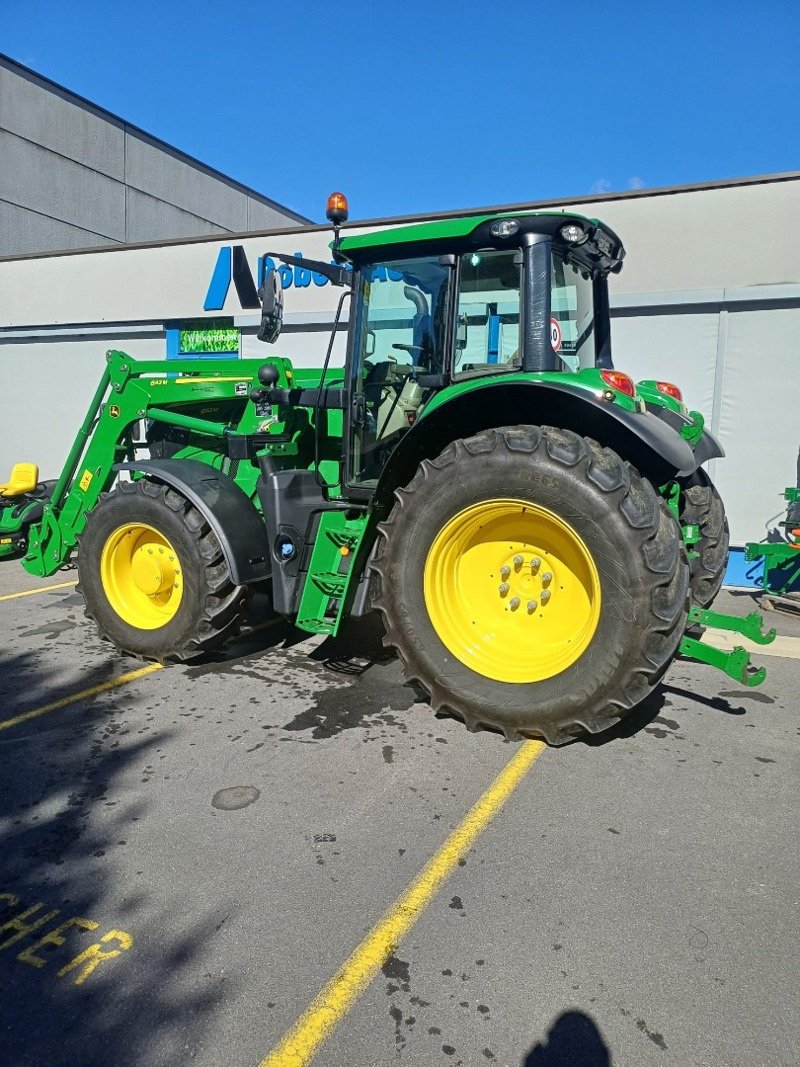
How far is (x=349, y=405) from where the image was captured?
4.43 metres

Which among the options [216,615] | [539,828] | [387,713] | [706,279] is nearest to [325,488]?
[216,615]

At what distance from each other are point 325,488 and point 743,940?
132 inches

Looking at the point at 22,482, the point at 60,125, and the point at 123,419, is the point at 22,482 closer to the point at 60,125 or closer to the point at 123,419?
the point at 123,419

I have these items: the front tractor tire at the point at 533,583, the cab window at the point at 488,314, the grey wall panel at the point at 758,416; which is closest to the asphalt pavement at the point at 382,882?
the front tractor tire at the point at 533,583

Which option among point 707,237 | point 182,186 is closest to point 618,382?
point 707,237

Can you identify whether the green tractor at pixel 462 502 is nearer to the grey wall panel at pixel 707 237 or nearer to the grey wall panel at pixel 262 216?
the grey wall panel at pixel 707 237

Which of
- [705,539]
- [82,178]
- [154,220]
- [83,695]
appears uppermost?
[82,178]

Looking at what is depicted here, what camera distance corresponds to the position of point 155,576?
15.9ft

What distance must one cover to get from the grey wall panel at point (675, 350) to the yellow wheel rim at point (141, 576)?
580 centimetres

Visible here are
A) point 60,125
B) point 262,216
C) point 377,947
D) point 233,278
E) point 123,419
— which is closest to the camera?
point 377,947

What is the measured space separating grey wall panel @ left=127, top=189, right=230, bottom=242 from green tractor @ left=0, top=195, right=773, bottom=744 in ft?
44.6

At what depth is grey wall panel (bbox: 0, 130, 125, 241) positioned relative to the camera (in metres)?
14.1

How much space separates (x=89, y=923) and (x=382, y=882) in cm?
99

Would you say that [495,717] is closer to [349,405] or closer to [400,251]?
[349,405]
